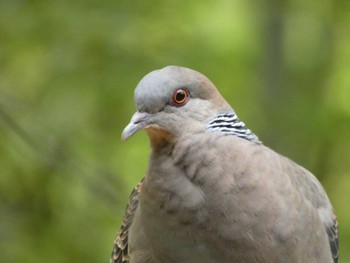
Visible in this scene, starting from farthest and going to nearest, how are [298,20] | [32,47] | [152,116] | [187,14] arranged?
1. [298,20]
2. [187,14]
3. [32,47]
4. [152,116]

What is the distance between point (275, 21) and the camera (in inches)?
237

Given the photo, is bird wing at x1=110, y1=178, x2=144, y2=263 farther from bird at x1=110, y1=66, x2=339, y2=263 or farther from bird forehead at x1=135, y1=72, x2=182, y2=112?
bird forehead at x1=135, y1=72, x2=182, y2=112

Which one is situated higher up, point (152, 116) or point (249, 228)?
point (152, 116)

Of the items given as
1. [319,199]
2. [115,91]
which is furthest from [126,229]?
[115,91]

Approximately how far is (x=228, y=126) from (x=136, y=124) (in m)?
0.43

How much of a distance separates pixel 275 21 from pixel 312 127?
803 millimetres

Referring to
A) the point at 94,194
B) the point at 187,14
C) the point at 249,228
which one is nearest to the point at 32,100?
the point at 94,194

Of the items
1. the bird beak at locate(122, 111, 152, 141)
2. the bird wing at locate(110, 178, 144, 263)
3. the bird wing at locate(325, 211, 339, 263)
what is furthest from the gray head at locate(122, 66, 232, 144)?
the bird wing at locate(325, 211, 339, 263)

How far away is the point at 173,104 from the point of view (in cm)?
350

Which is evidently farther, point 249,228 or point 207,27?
point 207,27

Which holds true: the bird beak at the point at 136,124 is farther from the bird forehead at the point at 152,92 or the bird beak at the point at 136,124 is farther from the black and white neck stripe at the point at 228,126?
the black and white neck stripe at the point at 228,126

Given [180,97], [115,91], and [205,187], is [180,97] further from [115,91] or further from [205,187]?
[115,91]

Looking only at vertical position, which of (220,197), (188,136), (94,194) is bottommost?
(94,194)

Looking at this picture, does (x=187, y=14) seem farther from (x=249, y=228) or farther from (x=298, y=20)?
(x=249, y=228)
